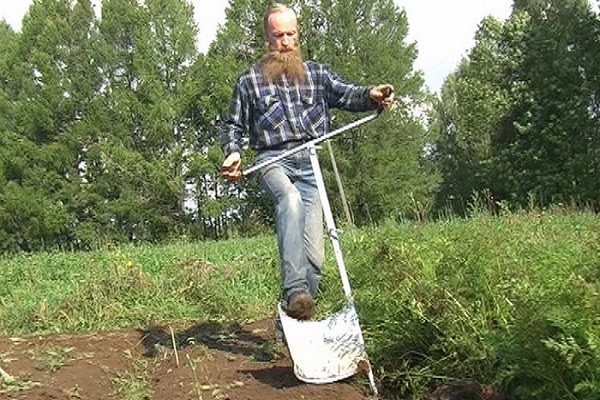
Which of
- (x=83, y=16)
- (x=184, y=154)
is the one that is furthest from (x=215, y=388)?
(x=83, y=16)

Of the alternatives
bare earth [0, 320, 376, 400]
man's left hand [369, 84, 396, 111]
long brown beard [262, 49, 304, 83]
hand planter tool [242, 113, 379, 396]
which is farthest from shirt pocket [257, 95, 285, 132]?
bare earth [0, 320, 376, 400]

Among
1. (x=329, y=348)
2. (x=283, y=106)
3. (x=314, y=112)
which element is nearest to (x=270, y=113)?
(x=283, y=106)

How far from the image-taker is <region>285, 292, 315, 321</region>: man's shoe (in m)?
4.18

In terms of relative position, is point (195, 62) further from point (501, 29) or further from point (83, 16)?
point (501, 29)

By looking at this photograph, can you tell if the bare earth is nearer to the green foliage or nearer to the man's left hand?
the man's left hand

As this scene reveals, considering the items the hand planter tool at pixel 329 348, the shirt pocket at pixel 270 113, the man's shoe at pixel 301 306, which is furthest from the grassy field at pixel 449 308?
the shirt pocket at pixel 270 113

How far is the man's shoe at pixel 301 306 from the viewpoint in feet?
13.7

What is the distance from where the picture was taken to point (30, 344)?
5.42 meters

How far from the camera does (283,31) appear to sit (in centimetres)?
478

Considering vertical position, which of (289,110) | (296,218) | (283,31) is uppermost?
(283,31)

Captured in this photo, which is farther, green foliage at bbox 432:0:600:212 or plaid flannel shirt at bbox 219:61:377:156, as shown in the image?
green foliage at bbox 432:0:600:212

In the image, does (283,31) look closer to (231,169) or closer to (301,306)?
(231,169)

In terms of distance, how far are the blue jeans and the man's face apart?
0.63 m

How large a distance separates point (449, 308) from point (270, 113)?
164cm
